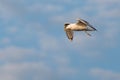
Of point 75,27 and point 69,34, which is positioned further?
point 69,34

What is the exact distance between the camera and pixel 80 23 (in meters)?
55.2

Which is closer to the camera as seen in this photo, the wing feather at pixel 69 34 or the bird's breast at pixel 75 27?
the bird's breast at pixel 75 27

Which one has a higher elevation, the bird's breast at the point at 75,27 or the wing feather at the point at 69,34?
the wing feather at the point at 69,34

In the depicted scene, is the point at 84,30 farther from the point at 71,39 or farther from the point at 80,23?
the point at 71,39

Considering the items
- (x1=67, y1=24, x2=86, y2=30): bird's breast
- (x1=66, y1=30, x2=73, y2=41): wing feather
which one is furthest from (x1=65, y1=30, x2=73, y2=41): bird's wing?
(x1=67, y1=24, x2=86, y2=30): bird's breast

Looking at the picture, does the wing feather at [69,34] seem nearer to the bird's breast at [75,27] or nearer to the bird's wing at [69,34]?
the bird's wing at [69,34]

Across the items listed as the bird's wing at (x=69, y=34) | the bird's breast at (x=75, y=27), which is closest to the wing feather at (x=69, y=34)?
the bird's wing at (x=69, y=34)

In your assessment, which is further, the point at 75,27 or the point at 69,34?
the point at 69,34

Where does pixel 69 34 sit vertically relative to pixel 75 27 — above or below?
above

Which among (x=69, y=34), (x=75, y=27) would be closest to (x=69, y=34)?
(x=69, y=34)

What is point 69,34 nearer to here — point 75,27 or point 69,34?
point 69,34

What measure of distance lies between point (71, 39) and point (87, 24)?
5118 mm

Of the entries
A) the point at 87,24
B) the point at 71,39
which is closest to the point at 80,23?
the point at 87,24

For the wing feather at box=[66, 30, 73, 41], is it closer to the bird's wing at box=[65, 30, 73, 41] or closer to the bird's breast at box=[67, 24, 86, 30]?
the bird's wing at box=[65, 30, 73, 41]
